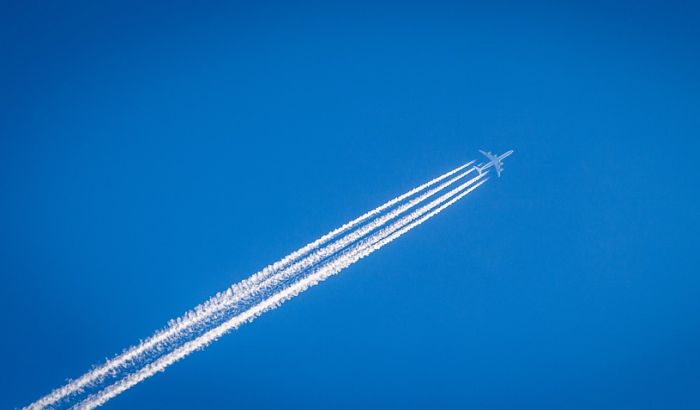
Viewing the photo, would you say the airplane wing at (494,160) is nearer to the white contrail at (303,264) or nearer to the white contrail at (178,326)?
the white contrail at (303,264)

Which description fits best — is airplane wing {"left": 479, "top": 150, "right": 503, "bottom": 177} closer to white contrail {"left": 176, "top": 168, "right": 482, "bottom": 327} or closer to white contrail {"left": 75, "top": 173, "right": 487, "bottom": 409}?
white contrail {"left": 75, "top": 173, "right": 487, "bottom": 409}

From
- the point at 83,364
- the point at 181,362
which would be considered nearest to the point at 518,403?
the point at 181,362

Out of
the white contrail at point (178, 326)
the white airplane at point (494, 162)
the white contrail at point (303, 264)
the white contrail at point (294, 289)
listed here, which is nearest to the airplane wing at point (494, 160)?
the white airplane at point (494, 162)

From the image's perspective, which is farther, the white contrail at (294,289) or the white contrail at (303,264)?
the white contrail at (303,264)

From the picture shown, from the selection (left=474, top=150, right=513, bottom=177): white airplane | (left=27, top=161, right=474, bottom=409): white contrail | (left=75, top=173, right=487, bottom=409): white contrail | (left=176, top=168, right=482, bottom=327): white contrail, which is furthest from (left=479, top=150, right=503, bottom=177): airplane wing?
(left=27, top=161, right=474, bottom=409): white contrail

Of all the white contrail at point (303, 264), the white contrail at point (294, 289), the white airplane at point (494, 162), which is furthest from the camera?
the white airplane at point (494, 162)

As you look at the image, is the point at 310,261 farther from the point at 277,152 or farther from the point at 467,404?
the point at 467,404
